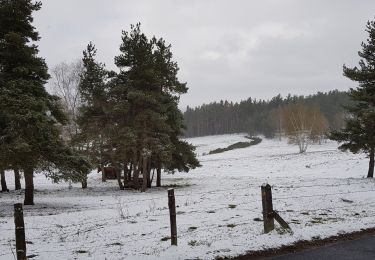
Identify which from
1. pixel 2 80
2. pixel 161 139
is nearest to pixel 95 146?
pixel 161 139

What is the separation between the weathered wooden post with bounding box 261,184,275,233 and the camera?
1063 cm

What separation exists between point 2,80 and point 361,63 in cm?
2491

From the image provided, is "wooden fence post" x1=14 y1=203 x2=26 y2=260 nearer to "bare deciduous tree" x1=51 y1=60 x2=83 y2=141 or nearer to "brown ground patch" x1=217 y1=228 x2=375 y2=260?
"brown ground patch" x1=217 y1=228 x2=375 y2=260

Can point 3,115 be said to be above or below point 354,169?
above

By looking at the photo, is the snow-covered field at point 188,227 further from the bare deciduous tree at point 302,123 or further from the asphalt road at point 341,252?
the bare deciduous tree at point 302,123

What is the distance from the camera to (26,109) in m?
19.2

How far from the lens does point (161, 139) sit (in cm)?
3119

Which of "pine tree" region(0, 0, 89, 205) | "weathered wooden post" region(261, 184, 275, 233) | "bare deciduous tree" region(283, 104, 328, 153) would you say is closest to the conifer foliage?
"pine tree" region(0, 0, 89, 205)

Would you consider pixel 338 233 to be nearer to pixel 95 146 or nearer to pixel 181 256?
pixel 181 256

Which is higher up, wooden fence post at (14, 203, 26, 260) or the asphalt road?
wooden fence post at (14, 203, 26, 260)

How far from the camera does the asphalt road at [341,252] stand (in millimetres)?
9086

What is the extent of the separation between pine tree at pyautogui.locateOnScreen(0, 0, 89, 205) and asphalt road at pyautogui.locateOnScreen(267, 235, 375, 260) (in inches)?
534

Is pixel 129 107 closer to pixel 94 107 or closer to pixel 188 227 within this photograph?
pixel 94 107

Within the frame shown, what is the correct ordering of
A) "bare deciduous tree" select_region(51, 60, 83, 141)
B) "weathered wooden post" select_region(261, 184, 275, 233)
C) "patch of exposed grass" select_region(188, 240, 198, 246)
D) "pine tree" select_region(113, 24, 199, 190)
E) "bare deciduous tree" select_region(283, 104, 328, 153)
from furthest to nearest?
"bare deciduous tree" select_region(283, 104, 328, 153), "bare deciduous tree" select_region(51, 60, 83, 141), "pine tree" select_region(113, 24, 199, 190), "weathered wooden post" select_region(261, 184, 275, 233), "patch of exposed grass" select_region(188, 240, 198, 246)
